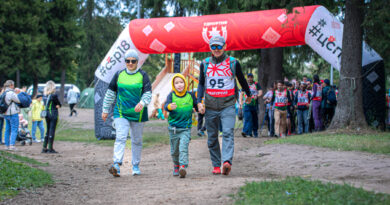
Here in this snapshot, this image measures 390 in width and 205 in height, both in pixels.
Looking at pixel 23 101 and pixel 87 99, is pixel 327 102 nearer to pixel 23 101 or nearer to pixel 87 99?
pixel 23 101

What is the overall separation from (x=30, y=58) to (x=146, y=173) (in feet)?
119

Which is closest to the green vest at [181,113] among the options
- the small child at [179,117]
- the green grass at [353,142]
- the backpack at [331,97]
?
the small child at [179,117]

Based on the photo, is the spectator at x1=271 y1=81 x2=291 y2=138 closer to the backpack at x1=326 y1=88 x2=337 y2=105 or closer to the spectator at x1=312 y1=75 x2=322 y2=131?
the spectator at x1=312 y1=75 x2=322 y2=131

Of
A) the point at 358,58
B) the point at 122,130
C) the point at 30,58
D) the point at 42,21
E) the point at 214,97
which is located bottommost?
the point at 122,130

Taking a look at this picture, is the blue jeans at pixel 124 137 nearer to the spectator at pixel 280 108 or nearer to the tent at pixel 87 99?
the spectator at pixel 280 108

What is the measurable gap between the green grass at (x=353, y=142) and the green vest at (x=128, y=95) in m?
4.57

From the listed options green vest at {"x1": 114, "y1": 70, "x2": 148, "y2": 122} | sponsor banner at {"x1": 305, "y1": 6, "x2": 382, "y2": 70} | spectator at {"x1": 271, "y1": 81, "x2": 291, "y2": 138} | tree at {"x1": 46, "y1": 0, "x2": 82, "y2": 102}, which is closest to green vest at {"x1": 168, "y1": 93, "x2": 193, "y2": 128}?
green vest at {"x1": 114, "y1": 70, "x2": 148, "y2": 122}

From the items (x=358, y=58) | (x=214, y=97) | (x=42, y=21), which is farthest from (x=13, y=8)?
(x=214, y=97)

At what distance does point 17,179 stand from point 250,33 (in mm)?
8706

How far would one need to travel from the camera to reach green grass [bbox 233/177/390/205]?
5090mm

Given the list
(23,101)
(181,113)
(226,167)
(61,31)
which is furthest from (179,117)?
(61,31)

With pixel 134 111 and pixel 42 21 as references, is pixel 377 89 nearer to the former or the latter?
pixel 134 111

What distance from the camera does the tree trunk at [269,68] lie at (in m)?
18.5

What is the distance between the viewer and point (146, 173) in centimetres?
898
